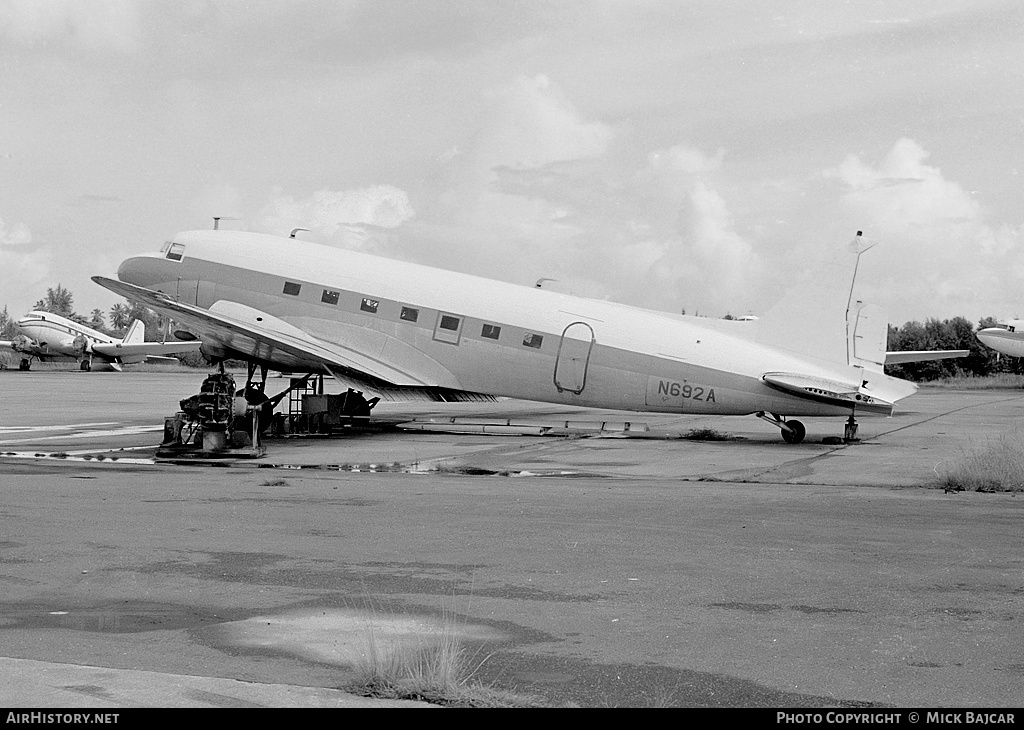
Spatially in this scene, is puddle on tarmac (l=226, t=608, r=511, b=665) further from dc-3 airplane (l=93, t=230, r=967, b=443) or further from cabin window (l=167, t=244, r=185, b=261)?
cabin window (l=167, t=244, r=185, b=261)

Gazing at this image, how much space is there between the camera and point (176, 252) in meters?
28.4

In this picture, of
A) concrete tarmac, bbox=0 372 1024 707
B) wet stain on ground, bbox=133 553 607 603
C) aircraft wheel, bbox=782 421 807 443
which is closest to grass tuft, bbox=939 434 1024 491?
concrete tarmac, bbox=0 372 1024 707

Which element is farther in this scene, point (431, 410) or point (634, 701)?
point (431, 410)

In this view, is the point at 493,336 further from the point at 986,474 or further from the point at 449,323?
the point at 986,474

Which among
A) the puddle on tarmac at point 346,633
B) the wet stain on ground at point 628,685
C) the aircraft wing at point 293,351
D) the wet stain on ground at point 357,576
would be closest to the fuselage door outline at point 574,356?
the aircraft wing at point 293,351

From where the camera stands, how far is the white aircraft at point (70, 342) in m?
85.1

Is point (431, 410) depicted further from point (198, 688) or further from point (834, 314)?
point (198, 688)

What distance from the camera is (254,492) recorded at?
15375mm

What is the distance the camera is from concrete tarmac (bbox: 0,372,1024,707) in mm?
6285

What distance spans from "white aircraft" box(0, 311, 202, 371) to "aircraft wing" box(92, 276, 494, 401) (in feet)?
197

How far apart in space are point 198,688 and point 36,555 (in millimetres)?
5152

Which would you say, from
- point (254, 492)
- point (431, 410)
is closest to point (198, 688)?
point (254, 492)

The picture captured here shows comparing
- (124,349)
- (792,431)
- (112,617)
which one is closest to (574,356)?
(792,431)

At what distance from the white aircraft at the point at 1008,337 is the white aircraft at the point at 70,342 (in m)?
56.0
